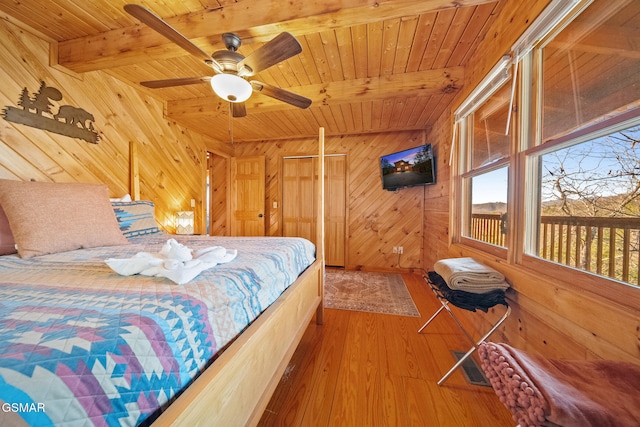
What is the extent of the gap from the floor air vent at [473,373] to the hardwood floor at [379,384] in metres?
0.04

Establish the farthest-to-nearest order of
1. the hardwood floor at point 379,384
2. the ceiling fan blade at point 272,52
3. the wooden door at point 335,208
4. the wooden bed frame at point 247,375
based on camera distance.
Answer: the wooden door at point 335,208, the ceiling fan blade at point 272,52, the hardwood floor at point 379,384, the wooden bed frame at point 247,375

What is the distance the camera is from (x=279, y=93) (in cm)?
177

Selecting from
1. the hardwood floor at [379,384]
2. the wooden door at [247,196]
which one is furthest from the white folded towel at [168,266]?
the wooden door at [247,196]

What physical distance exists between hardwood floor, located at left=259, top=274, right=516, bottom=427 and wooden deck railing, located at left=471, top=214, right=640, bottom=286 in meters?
0.90

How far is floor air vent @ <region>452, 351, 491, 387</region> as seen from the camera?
1.41 metres

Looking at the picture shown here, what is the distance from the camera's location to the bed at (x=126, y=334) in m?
0.41

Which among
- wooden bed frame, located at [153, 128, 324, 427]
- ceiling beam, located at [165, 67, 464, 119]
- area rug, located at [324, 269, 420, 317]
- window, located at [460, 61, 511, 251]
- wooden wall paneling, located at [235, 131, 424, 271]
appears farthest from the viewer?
wooden wall paneling, located at [235, 131, 424, 271]

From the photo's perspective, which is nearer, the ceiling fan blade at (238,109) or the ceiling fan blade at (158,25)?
the ceiling fan blade at (158,25)

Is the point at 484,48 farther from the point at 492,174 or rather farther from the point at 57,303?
the point at 57,303

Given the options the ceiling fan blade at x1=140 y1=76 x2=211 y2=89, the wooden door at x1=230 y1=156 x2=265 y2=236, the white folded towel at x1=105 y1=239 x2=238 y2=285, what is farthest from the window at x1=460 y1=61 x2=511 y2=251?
the wooden door at x1=230 y1=156 x2=265 y2=236

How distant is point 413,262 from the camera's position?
12.1ft

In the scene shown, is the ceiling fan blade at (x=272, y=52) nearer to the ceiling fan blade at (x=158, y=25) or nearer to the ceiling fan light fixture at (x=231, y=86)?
the ceiling fan light fixture at (x=231, y=86)

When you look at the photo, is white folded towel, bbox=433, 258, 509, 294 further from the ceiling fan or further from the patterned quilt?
the ceiling fan

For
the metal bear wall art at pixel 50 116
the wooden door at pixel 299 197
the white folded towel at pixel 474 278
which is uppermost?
the metal bear wall art at pixel 50 116
